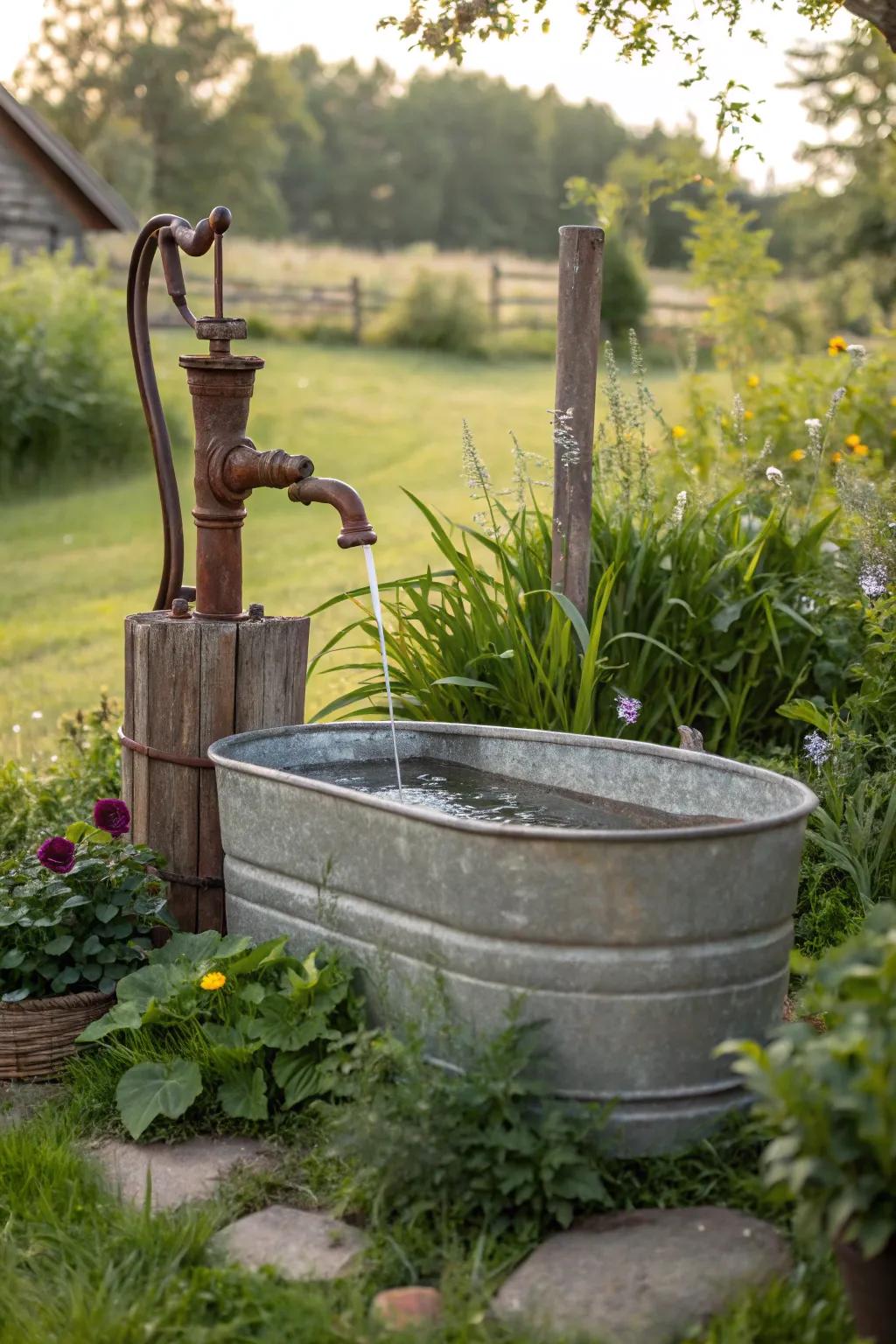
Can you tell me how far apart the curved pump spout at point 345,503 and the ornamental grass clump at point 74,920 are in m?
0.83

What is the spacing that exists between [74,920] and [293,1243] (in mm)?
1003

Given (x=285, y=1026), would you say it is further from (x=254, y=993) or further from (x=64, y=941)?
(x=64, y=941)

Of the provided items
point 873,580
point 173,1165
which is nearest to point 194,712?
point 173,1165

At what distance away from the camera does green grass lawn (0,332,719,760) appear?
261 inches

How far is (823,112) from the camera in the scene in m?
17.5

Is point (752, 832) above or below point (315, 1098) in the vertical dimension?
above

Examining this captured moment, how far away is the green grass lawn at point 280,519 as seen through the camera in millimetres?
6637

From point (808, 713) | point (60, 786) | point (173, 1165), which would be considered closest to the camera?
point (173, 1165)

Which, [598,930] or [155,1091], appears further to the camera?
[155,1091]

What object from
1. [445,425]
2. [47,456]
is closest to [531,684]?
[47,456]

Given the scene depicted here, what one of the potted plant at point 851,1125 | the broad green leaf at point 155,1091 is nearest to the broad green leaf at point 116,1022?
the broad green leaf at point 155,1091

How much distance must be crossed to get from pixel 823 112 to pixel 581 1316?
18113 mm

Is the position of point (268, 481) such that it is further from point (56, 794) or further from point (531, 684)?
point (56, 794)

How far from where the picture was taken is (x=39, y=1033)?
2783 mm
